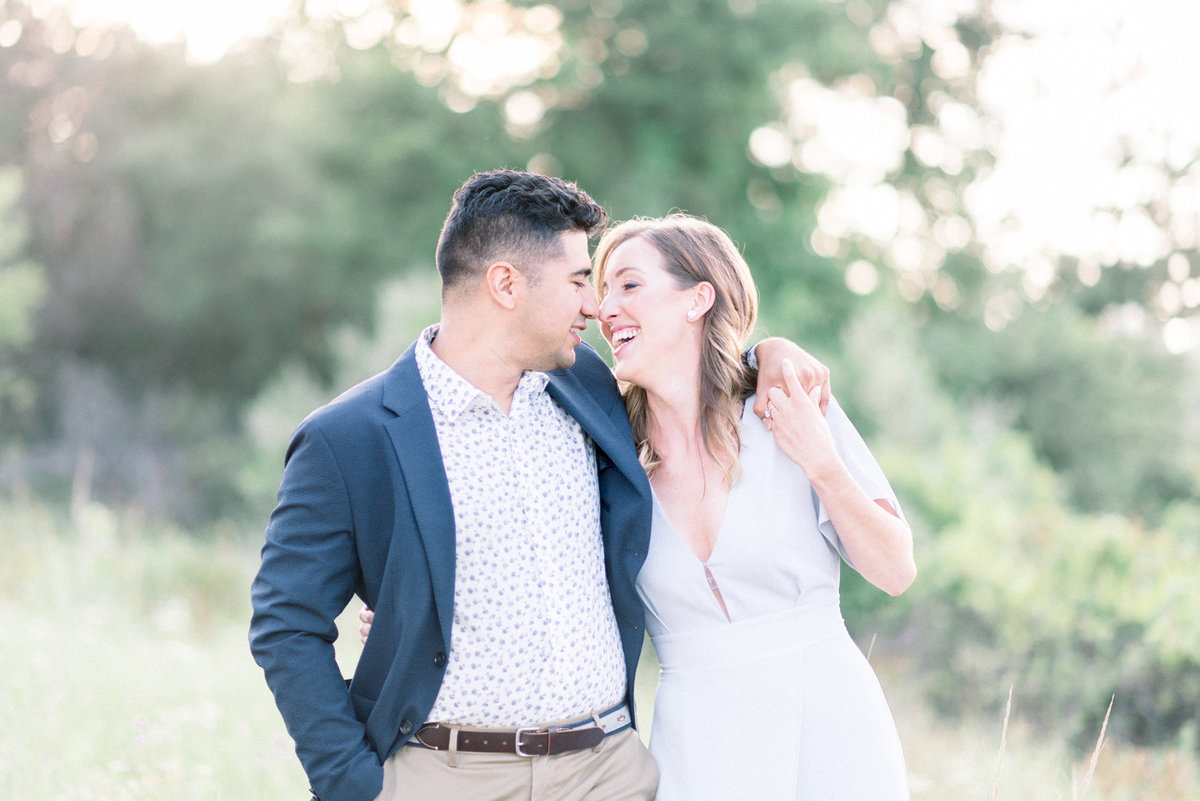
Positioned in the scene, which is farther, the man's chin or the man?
the man's chin

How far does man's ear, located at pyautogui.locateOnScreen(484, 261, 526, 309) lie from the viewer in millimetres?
2842

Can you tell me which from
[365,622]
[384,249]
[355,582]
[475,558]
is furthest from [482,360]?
[384,249]

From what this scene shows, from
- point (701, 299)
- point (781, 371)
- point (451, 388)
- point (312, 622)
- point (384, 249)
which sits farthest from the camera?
point (384, 249)

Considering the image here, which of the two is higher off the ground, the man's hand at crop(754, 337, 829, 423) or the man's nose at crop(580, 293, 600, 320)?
the man's nose at crop(580, 293, 600, 320)

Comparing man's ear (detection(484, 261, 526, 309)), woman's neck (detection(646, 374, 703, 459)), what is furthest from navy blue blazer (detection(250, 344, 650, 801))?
woman's neck (detection(646, 374, 703, 459))

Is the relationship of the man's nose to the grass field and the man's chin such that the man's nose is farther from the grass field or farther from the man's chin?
the grass field

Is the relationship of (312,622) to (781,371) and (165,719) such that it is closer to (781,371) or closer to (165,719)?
(781,371)

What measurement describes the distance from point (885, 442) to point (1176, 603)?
481cm

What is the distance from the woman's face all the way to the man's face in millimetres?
228

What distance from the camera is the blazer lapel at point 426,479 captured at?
2508 millimetres

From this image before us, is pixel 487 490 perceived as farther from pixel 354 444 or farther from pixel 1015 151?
pixel 1015 151

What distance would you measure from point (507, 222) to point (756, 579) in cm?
119

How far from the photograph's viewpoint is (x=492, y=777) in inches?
101

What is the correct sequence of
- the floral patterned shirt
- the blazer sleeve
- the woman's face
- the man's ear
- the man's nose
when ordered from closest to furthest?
the blazer sleeve < the floral patterned shirt < the man's ear < the man's nose < the woman's face
